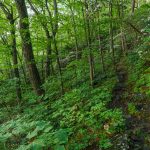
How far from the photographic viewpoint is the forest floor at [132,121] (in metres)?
5.04

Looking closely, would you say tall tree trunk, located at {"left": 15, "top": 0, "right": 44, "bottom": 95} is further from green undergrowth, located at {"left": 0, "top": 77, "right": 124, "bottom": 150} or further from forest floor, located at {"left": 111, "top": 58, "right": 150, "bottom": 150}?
forest floor, located at {"left": 111, "top": 58, "right": 150, "bottom": 150}

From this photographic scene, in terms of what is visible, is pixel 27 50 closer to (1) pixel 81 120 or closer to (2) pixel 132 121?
(1) pixel 81 120

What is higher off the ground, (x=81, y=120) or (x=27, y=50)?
(x=27, y=50)

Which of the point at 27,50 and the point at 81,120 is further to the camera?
the point at 27,50

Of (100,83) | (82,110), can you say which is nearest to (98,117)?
(82,110)

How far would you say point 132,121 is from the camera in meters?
5.88

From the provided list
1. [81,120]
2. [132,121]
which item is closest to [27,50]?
[81,120]

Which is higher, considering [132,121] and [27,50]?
[27,50]

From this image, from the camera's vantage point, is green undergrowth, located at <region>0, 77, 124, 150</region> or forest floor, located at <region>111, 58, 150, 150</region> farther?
green undergrowth, located at <region>0, 77, 124, 150</region>

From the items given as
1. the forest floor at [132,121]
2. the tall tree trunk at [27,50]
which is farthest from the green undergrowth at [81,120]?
the tall tree trunk at [27,50]

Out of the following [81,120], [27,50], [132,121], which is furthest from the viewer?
[27,50]

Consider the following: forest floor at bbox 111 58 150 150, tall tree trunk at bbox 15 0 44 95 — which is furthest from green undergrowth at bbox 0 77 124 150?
tall tree trunk at bbox 15 0 44 95

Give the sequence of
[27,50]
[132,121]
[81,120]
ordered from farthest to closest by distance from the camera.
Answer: [27,50], [81,120], [132,121]

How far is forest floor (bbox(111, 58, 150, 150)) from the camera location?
504 centimetres
